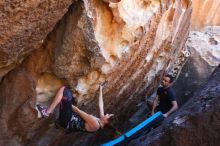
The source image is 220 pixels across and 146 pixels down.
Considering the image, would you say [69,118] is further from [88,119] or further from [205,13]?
[205,13]

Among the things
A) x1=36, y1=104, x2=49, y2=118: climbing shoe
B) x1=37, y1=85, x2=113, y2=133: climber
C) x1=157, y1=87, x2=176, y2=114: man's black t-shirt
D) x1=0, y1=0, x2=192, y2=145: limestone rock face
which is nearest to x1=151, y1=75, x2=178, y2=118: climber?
x1=157, y1=87, x2=176, y2=114: man's black t-shirt

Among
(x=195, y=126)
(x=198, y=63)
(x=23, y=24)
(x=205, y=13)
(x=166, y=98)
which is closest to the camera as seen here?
(x=23, y=24)

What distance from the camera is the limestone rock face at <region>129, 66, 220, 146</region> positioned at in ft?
15.6

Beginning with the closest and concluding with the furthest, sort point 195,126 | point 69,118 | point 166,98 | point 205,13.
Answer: point 195,126, point 69,118, point 166,98, point 205,13

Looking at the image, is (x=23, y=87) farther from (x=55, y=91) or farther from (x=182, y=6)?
(x=182, y=6)

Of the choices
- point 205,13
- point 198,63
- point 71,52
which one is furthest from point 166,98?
point 205,13

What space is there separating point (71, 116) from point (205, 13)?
7293 mm

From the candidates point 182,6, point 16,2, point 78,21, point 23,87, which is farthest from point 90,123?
point 182,6

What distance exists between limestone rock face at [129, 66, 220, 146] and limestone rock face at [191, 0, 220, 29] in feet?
22.8

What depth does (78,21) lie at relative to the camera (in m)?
5.24

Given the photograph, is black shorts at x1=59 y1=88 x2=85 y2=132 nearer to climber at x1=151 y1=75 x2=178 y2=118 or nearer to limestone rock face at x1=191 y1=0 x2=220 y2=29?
climber at x1=151 y1=75 x2=178 y2=118

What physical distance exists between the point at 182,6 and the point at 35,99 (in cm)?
402

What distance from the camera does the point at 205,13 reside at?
11742 millimetres

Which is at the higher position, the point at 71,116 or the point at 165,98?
the point at 71,116
